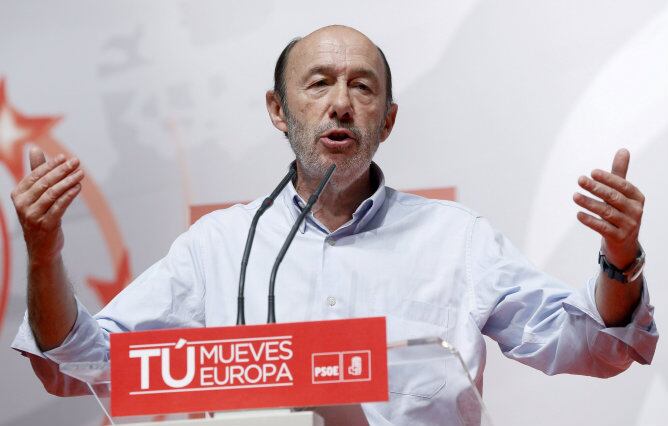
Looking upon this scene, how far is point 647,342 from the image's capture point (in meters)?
1.53

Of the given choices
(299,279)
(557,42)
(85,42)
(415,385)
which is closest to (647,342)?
(415,385)

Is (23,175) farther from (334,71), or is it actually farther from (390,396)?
(390,396)

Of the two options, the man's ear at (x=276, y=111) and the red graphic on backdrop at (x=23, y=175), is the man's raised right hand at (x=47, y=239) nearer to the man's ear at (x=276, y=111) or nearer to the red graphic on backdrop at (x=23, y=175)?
the man's ear at (x=276, y=111)

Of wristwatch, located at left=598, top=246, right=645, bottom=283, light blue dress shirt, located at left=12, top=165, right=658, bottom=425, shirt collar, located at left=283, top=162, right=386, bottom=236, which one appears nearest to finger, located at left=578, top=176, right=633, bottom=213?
wristwatch, located at left=598, top=246, right=645, bottom=283

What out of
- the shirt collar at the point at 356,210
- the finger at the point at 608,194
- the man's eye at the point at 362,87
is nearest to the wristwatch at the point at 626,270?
the finger at the point at 608,194

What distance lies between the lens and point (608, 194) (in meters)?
1.35

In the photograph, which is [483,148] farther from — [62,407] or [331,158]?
[62,407]

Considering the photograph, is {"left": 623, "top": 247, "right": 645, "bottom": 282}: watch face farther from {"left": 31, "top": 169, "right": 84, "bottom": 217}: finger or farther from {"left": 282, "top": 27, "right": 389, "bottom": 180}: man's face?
{"left": 31, "top": 169, "right": 84, "bottom": 217}: finger

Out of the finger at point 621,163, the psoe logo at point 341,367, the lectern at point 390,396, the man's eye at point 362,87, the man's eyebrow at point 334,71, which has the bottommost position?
the lectern at point 390,396

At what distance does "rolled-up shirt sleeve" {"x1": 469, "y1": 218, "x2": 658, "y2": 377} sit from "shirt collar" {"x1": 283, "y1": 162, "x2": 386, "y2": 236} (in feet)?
0.71

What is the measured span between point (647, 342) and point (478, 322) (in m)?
0.37

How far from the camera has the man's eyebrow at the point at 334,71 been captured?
201cm

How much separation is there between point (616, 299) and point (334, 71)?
32.3 inches

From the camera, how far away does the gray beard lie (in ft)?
6.40
